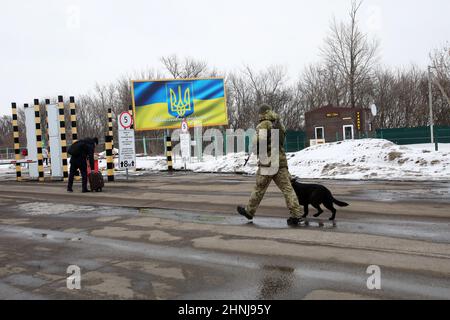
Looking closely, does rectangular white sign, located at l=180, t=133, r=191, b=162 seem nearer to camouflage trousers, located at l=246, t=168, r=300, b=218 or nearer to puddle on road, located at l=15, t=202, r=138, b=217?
puddle on road, located at l=15, t=202, r=138, b=217

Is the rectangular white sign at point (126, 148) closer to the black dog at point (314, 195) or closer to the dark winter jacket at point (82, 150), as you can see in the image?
the dark winter jacket at point (82, 150)

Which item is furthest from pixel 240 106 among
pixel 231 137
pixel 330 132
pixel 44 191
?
pixel 44 191

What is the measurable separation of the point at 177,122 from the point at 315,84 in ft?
142

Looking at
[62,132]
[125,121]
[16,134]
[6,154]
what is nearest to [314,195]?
[125,121]

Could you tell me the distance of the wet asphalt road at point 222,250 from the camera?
4660mm

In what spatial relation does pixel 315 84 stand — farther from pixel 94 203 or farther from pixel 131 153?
pixel 94 203

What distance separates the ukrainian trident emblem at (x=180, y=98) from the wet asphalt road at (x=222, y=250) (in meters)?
16.6

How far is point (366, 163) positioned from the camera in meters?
17.6

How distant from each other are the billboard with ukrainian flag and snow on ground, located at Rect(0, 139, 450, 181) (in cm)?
630

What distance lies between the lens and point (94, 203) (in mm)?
11453

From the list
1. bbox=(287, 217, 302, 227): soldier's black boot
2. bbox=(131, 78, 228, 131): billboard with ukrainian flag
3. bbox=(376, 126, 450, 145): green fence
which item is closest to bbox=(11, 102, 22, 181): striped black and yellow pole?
bbox=(131, 78, 228, 131): billboard with ukrainian flag

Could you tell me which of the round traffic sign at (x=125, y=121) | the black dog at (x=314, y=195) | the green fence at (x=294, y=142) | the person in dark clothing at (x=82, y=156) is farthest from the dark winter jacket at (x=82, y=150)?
the green fence at (x=294, y=142)
